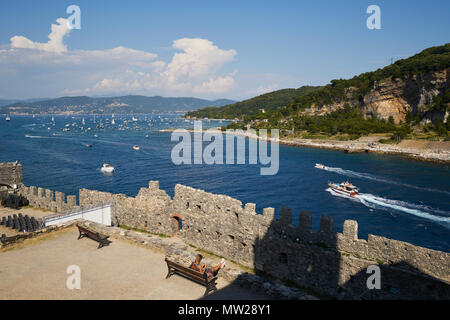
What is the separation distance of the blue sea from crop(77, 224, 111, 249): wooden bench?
23.7 meters

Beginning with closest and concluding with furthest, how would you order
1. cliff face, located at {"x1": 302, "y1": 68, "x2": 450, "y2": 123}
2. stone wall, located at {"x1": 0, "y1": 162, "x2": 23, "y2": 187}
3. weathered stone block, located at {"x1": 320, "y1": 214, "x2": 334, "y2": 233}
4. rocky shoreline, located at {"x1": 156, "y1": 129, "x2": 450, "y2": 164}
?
1. weathered stone block, located at {"x1": 320, "y1": 214, "x2": 334, "y2": 233}
2. stone wall, located at {"x1": 0, "y1": 162, "x2": 23, "y2": 187}
3. rocky shoreline, located at {"x1": 156, "y1": 129, "x2": 450, "y2": 164}
4. cliff face, located at {"x1": 302, "y1": 68, "x2": 450, "y2": 123}

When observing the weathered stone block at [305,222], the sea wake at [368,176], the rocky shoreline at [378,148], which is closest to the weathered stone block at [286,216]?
the weathered stone block at [305,222]

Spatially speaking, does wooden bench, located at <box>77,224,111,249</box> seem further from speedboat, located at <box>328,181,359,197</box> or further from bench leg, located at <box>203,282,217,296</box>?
speedboat, located at <box>328,181,359,197</box>

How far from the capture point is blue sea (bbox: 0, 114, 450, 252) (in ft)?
114

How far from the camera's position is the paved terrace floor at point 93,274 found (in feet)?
31.1

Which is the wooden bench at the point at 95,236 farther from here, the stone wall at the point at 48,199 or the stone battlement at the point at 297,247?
the stone wall at the point at 48,199

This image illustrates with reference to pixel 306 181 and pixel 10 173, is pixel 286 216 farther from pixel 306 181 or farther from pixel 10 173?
pixel 306 181

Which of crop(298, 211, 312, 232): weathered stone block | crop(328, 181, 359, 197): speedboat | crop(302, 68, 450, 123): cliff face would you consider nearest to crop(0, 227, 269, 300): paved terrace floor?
crop(298, 211, 312, 232): weathered stone block

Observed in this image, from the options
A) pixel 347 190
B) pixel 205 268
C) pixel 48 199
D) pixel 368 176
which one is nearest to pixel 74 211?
pixel 48 199

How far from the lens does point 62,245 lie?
1327 cm

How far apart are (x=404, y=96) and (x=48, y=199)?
11476 cm
